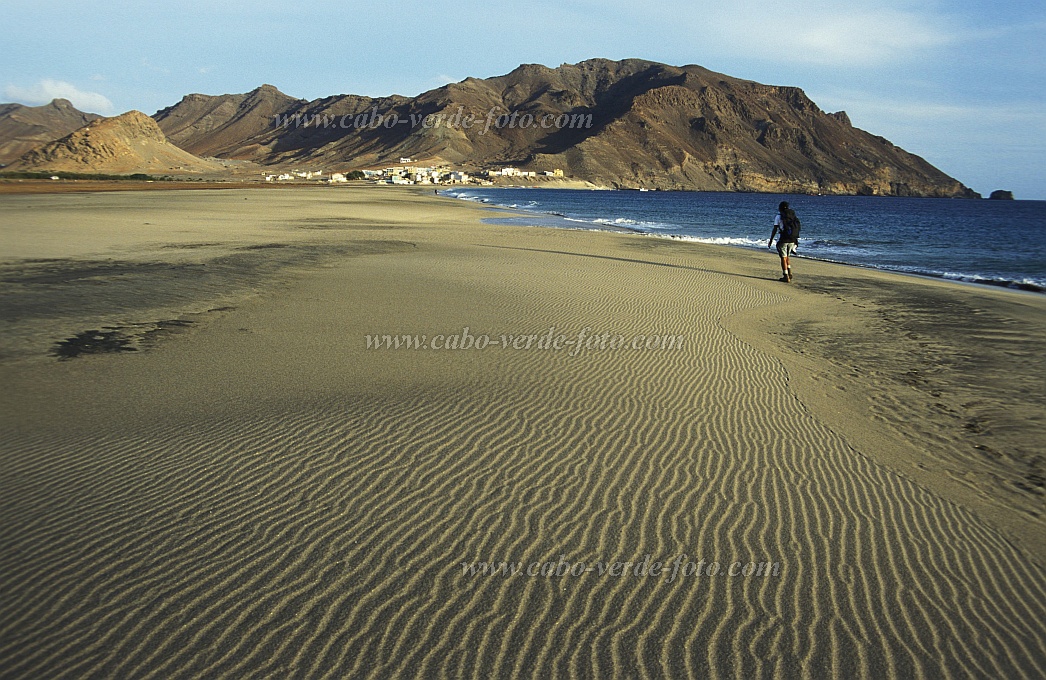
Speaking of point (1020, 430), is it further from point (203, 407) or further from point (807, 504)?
point (203, 407)

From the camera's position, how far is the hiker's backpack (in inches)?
607

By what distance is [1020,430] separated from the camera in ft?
21.1

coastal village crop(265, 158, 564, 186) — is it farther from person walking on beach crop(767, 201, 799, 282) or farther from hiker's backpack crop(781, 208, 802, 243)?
hiker's backpack crop(781, 208, 802, 243)

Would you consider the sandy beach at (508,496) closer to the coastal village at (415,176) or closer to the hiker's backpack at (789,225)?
the hiker's backpack at (789,225)

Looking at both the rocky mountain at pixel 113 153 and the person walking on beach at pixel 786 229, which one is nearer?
the person walking on beach at pixel 786 229

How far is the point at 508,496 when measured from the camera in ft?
15.1

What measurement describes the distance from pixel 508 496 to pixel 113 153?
15547 cm

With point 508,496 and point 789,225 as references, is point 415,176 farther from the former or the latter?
point 508,496

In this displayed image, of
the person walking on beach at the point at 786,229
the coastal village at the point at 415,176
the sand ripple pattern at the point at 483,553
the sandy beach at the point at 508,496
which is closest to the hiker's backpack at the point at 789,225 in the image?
the person walking on beach at the point at 786,229

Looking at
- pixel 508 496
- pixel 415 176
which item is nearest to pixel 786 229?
pixel 508 496

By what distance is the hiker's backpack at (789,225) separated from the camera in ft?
50.6

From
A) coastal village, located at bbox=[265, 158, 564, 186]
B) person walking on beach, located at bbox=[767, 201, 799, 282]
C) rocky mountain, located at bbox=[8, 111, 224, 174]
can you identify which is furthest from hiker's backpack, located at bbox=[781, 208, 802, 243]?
coastal village, located at bbox=[265, 158, 564, 186]

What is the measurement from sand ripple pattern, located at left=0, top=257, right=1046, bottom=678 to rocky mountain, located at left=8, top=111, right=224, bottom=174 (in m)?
135

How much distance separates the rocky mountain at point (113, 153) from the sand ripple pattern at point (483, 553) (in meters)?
135
